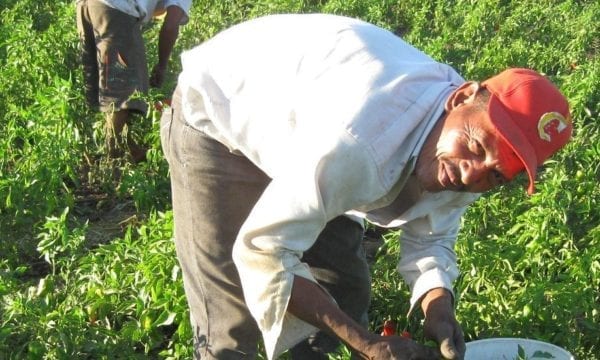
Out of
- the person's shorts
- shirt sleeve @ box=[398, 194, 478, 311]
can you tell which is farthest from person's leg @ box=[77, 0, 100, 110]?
shirt sleeve @ box=[398, 194, 478, 311]

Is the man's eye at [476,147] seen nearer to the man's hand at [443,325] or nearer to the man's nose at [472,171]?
the man's nose at [472,171]

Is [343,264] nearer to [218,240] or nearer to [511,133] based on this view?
[218,240]

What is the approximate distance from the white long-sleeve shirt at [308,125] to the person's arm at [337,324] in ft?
0.11

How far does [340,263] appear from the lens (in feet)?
9.96

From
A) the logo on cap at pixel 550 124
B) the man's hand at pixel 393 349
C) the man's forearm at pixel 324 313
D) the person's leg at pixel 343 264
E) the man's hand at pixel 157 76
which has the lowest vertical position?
the man's hand at pixel 157 76

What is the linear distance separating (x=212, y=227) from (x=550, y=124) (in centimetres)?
99

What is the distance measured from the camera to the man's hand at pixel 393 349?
7.81 feet

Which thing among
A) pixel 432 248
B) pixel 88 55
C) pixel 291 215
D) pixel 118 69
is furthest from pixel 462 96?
pixel 88 55

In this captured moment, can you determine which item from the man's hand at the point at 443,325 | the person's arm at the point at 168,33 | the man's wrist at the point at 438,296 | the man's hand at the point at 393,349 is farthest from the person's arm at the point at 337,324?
the person's arm at the point at 168,33

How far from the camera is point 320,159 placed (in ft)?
7.39

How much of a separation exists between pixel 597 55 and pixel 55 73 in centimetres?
Answer: 335

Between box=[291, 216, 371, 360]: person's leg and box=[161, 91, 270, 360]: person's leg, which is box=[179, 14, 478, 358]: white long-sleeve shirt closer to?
box=[161, 91, 270, 360]: person's leg

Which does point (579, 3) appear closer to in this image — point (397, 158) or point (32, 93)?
point (32, 93)

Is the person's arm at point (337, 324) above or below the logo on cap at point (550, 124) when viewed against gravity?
below
